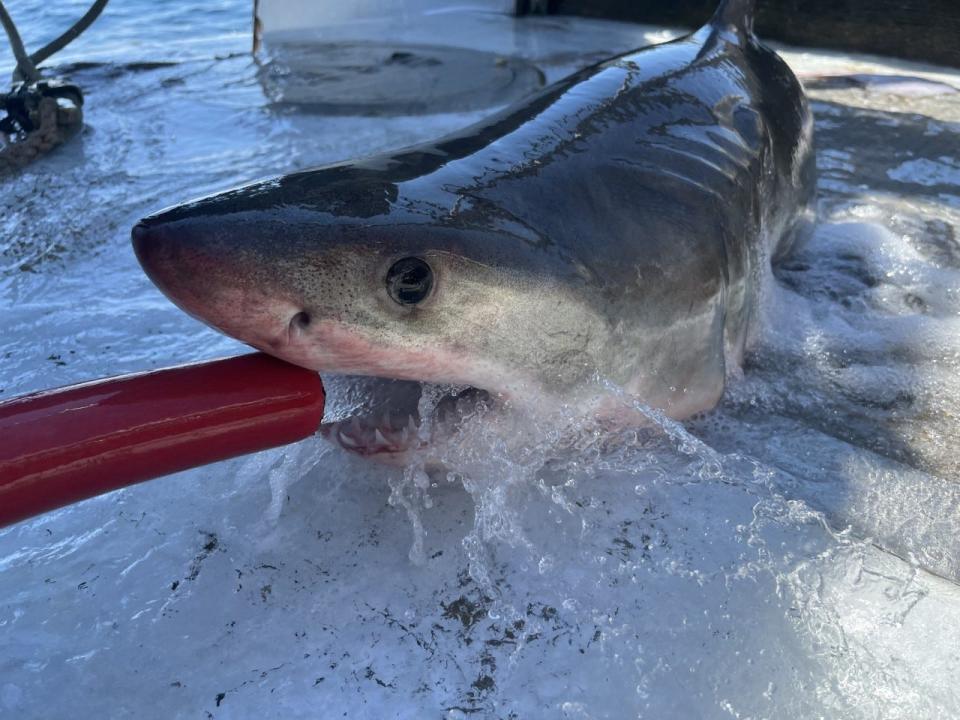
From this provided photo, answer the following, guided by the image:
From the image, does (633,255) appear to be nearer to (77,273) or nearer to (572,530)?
(572,530)

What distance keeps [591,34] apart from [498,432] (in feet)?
14.1

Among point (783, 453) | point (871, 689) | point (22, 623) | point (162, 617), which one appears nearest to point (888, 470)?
point (783, 453)

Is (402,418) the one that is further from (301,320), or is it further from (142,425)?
(142,425)

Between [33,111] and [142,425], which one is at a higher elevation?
[142,425]

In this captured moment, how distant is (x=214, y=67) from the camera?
15.6 ft

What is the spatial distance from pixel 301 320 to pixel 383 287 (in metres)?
0.12

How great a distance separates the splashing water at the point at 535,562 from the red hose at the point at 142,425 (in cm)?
31

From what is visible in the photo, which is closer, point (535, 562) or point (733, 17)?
point (535, 562)

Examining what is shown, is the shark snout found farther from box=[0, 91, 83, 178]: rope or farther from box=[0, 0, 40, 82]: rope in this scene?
box=[0, 0, 40, 82]: rope

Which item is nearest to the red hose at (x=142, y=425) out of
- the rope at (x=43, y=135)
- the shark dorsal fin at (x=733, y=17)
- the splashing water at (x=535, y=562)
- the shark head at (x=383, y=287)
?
the shark head at (x=383, y=287)

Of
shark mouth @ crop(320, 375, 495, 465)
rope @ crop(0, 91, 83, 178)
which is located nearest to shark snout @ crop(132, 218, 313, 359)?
shark mouth @ crop(320, 375, 495, 465)

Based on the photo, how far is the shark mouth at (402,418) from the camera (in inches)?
52.7

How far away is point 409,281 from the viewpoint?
115cm

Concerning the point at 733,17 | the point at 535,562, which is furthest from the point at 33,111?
the point at 535,562
